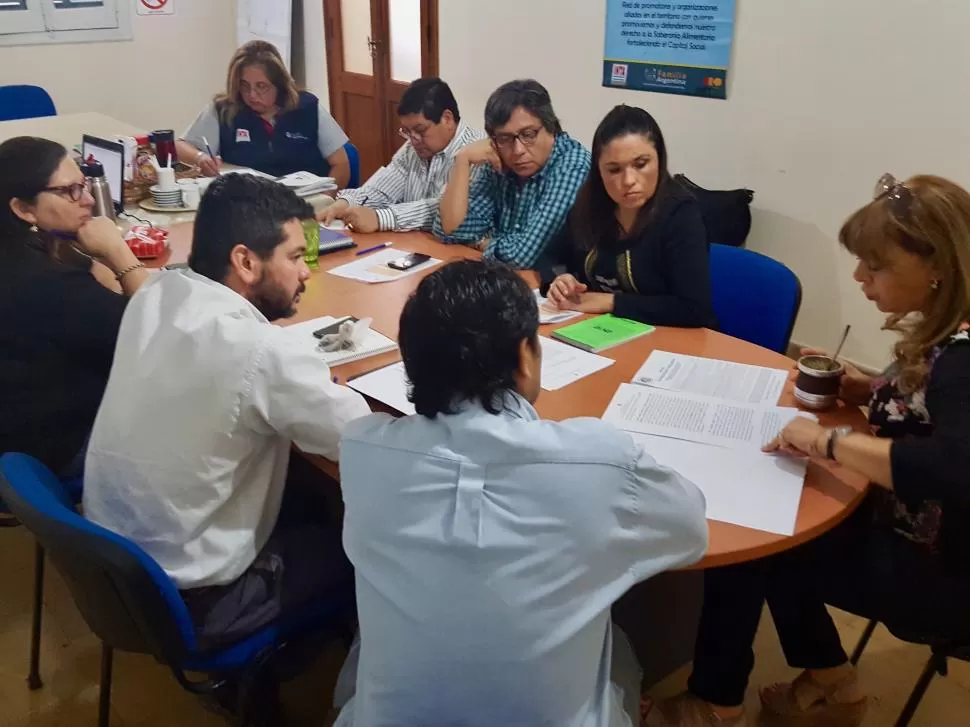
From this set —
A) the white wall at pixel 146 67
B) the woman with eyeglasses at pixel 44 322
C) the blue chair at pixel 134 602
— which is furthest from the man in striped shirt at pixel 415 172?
the white wall at pixel 146 67

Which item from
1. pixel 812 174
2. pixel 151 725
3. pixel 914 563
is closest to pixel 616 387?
pixel 914 563

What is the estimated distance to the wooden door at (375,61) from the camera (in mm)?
4965

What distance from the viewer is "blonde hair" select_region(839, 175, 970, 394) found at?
1304mm

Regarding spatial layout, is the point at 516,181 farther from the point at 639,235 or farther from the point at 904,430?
the point at 904,430

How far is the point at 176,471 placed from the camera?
134 cm

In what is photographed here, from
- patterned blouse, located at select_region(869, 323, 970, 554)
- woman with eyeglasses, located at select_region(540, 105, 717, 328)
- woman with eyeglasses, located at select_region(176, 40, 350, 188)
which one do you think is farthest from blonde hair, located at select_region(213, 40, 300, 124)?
patterned blouse, located at select_region(869, 323, 970, 554)

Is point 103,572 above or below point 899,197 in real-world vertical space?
below

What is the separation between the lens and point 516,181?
8.36 feet

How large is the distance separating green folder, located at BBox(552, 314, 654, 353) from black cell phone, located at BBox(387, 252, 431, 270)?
0.63 metres

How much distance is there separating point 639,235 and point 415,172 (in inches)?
46.1

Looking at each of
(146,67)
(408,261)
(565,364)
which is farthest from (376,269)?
(146,67)

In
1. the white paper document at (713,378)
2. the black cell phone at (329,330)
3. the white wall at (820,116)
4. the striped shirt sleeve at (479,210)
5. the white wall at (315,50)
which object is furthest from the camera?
the white wall at (315,50)

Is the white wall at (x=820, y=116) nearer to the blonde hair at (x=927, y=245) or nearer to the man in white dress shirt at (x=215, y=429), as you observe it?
the blonde hair at (x=927, y=245)

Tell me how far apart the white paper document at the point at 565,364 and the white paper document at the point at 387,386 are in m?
0.28
